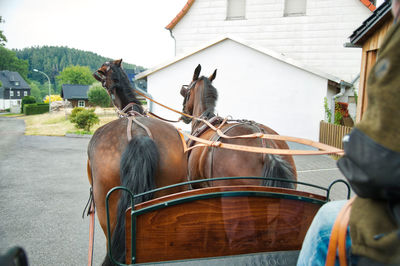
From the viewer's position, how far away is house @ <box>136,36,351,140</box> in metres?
10.2

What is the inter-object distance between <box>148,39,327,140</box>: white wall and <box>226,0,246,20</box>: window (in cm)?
487

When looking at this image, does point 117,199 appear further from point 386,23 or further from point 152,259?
point 386,23

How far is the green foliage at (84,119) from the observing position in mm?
14805

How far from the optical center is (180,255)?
1.63 m

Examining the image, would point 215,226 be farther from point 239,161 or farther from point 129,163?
point 239,161

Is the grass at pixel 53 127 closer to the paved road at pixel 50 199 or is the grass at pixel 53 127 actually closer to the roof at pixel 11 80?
the paved road at pixel 50 199

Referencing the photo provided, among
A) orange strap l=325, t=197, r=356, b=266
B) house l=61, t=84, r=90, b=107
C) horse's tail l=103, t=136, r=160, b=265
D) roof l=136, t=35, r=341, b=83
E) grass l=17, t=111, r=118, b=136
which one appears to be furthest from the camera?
house l=61, t=84, r=90, b=107

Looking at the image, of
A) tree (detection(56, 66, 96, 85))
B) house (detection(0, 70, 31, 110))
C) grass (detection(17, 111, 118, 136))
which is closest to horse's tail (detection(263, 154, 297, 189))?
grass (detection(17, 111, 118, 136))

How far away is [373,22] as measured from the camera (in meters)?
5.88

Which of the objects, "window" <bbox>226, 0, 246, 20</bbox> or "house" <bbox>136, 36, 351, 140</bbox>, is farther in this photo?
"window" <bbox>226, 0, 246, 20</bbox>

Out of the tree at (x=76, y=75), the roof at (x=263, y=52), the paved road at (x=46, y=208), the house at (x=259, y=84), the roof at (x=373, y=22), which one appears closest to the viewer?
the paved road at (x=46, y=208)

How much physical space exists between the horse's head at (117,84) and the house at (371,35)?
464cm

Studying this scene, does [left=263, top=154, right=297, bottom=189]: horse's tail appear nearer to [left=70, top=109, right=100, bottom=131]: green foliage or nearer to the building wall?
the building wall

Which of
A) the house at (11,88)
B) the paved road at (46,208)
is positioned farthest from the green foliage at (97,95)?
the paved road at (46,208)
